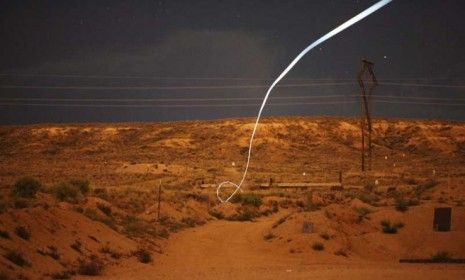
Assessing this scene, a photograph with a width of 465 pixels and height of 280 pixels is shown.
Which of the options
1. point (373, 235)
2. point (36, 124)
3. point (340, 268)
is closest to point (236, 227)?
point (373, 235)

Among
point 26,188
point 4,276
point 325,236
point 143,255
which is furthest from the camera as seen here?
point 26,188

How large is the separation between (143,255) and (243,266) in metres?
3.69

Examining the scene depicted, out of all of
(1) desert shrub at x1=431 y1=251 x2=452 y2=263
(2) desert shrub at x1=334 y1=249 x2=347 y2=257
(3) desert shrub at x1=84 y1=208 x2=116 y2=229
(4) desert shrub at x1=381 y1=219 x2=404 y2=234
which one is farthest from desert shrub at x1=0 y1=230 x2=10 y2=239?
(4) desert shrub at x1=381 y1=219 x2=404 y2=234

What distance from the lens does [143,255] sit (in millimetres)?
22188

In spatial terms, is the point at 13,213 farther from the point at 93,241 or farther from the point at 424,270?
the point at 424,270

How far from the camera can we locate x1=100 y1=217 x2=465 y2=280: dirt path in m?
18.4

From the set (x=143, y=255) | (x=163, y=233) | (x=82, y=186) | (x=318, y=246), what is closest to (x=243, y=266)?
(x=143, y=255)

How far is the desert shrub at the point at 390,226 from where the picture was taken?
90.1ft

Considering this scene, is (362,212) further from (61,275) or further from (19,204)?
(61,275)

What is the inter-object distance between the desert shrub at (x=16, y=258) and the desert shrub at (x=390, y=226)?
637 inches

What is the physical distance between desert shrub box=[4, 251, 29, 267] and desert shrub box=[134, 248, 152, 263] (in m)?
5.15

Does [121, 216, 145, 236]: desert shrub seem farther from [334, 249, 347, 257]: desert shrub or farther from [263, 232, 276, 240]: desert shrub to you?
[334, 249, 347, 257]: desert shrub

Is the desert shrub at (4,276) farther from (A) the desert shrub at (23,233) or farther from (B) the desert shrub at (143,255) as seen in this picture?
(B) the desert shrub at (143,255)

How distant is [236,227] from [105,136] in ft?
306
